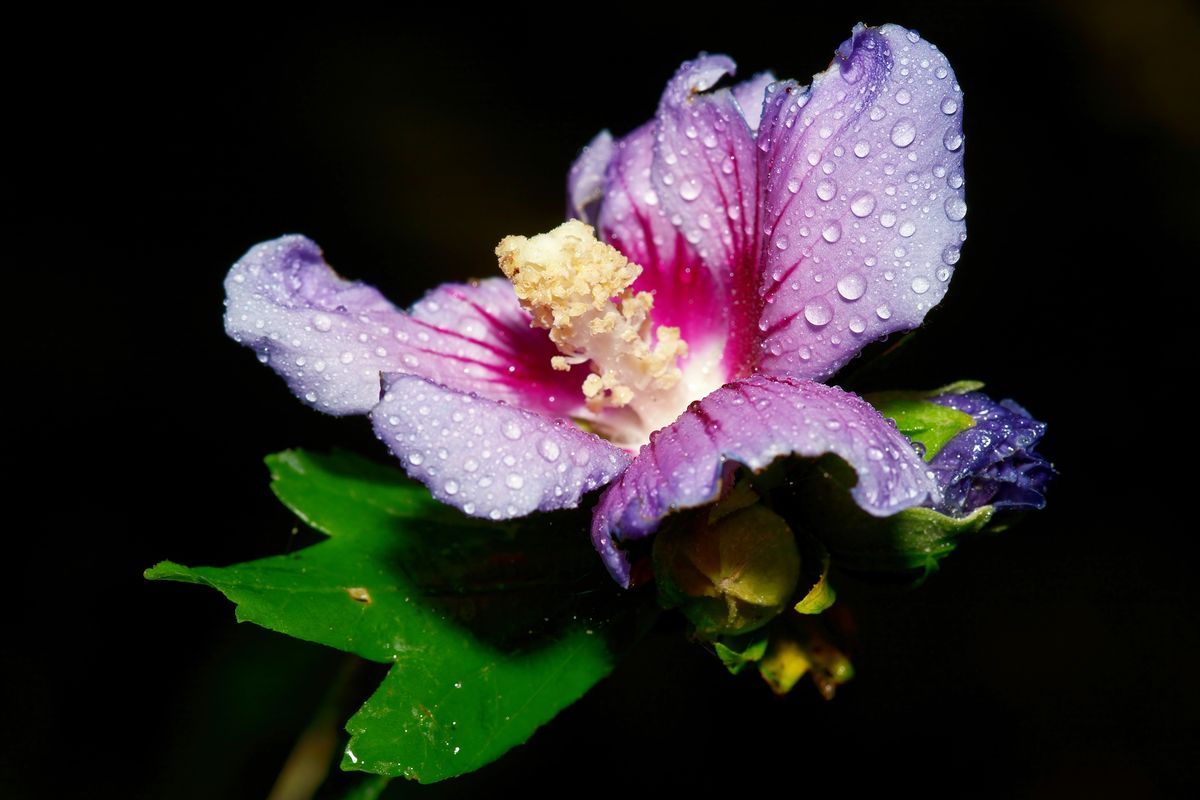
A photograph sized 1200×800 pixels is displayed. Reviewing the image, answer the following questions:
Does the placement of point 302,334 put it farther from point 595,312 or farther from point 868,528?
point 868,528

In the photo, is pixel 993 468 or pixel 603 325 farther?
pixel 603 325

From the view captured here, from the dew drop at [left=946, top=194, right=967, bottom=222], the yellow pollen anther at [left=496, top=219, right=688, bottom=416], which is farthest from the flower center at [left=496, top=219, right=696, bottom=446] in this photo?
the dew drop at [left=946, top=194, right=967, bottom=222]

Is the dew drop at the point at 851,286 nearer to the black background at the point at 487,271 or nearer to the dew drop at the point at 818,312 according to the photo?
the dew drop at the point at 818,312

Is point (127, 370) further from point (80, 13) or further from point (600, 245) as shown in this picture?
point (600, 245)

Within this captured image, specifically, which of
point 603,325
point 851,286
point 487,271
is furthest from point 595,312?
point 487,271

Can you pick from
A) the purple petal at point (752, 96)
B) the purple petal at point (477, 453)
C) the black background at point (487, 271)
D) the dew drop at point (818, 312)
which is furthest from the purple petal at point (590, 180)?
the black background at point (487, 271)

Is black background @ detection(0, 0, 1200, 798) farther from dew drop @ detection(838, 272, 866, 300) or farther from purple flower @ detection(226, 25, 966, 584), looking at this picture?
dew drop @ detection(838, 272, 866, 300)
